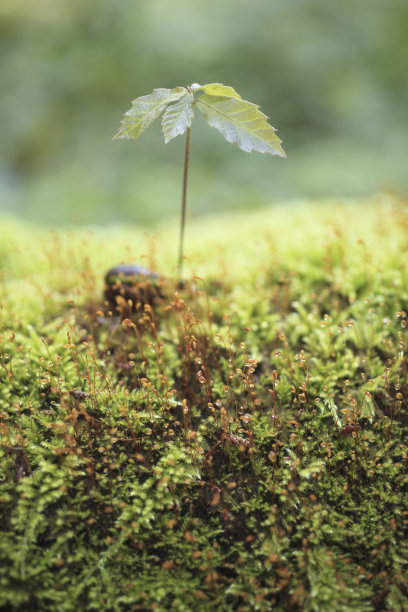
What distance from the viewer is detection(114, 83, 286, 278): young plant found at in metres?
2.00

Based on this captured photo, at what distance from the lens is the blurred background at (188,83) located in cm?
816

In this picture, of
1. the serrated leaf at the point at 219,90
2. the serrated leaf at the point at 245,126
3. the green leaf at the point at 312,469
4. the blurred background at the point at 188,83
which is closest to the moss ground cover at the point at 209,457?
the green leaf at the point at 312,469

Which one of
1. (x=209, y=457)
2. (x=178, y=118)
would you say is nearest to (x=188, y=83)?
(x=178, y=118)

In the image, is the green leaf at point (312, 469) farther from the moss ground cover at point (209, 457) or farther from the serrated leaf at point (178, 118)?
the serrated leaf at point (178, 118)

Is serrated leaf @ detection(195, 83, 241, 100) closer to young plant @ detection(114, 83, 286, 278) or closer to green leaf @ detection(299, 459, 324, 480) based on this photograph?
young plant @ detection(114, 83, 286, 278)

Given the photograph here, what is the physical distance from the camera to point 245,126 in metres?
2.04

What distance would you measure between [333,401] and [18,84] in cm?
1052

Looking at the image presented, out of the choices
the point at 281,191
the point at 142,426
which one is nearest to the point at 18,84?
the point at 281,191

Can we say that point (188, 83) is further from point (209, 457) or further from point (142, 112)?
point (209, 457)

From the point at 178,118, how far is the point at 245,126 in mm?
363

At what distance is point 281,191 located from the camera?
27.0ft

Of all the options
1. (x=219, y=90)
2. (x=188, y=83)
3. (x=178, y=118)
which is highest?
(x=188, y=83)

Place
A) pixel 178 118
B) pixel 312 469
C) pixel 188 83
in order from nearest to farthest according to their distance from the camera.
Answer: pixel 312 469 < pixel 178 118 < pixel 188 83

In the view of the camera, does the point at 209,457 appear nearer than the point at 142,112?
Yes
